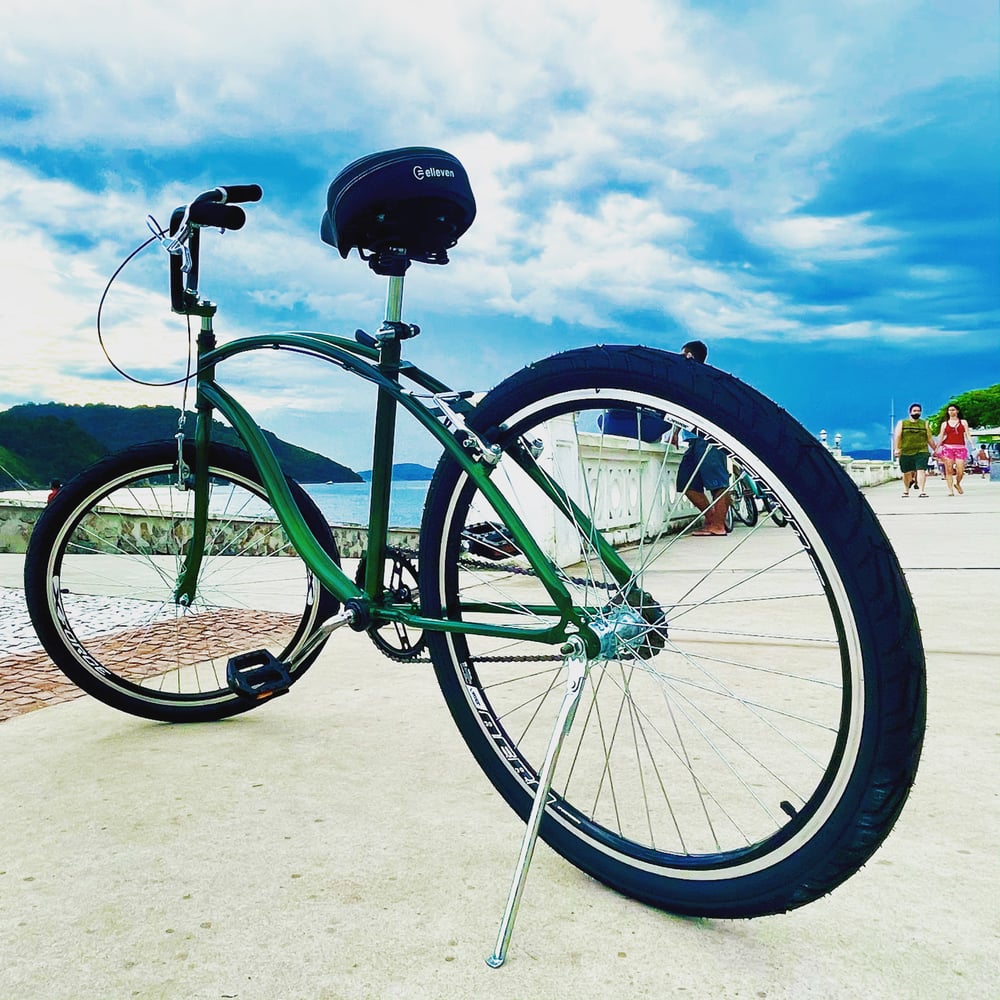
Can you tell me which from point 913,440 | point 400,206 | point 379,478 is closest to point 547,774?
point 379,478

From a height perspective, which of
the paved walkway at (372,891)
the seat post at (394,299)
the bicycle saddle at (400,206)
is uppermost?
the bicycle saddle at (400,206)

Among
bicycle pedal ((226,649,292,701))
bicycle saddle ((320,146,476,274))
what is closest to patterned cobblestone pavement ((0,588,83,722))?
bicycle pedal ((226,649,292,701))

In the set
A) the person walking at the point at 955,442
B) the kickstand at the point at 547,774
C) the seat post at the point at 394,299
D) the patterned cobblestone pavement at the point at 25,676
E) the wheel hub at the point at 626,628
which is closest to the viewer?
the kickstand at the point at 547,774

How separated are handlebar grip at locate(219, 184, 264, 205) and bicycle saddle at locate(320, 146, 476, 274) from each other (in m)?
0.55

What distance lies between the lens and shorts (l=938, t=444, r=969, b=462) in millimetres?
13391

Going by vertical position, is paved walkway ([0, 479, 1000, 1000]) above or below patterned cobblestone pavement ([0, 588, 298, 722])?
below

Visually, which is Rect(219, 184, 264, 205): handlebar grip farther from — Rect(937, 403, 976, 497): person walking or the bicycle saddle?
Rect(937, 403, 976, 497): person walking

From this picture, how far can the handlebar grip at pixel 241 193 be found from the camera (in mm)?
2311

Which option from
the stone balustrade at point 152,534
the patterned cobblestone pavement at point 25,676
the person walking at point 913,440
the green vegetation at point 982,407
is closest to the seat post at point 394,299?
the stone balustrade at point 152,534

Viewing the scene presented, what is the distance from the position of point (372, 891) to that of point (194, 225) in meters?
1.82

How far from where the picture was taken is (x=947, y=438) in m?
13.5

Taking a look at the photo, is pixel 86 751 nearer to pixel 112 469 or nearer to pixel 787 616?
pixel 112 469

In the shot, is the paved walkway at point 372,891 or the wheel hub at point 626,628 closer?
the paved walkway at point 372,891

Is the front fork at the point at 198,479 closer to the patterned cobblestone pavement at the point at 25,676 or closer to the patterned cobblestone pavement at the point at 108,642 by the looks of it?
the patterned cobblestone pavement at the point at 108,642
